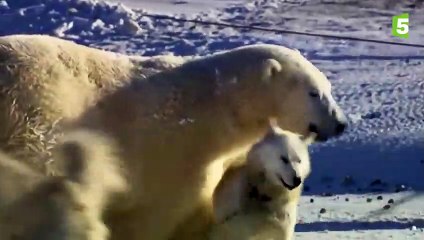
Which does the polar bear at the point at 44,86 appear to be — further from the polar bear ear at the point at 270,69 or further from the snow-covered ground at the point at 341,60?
the snow-covered ground at the point at 341,60

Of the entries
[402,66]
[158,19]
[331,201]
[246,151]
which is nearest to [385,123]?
[402,66]

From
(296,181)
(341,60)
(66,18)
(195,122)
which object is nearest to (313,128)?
(296,181)

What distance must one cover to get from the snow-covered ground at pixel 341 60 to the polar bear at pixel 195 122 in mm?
838

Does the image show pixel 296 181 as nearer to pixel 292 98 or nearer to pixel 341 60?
pixel 292 98

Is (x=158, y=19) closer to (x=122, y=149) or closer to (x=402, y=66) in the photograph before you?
(x=402, y=66)

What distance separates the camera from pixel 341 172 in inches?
195

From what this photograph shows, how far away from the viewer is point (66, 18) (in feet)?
23.5

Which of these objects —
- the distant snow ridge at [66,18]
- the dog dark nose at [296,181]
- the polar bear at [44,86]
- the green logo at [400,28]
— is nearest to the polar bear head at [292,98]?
the dog dark nose at [296,181]

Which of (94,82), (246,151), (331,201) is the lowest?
(331,201)

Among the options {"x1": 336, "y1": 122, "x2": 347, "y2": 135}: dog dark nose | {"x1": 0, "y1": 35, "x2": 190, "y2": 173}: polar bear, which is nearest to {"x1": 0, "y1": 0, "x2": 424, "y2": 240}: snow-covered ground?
{"x1": 336, "y1": 122, "x2": 347, "y2": 135}: dog dark nose

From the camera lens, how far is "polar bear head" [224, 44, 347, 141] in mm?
2002

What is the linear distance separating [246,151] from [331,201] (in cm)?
171

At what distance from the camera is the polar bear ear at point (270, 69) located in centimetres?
201

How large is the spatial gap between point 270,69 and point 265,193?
259mm
